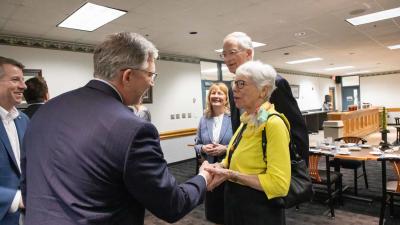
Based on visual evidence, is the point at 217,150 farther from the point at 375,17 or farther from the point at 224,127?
the point at 375,17

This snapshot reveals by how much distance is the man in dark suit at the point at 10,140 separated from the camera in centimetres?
150

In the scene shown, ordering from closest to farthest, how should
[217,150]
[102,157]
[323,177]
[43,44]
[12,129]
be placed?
[102,157], [12,129], [217,150], [323,177], [43,44]

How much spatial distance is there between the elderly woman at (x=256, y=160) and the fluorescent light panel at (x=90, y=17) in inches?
120

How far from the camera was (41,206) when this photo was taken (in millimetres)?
919

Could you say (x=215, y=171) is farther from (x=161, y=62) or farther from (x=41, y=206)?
(x=161, y=62)

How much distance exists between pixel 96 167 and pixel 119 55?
39cm

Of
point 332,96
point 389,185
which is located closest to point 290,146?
point 389,185

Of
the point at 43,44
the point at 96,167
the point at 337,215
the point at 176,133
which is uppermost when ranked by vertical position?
the point at 43,44

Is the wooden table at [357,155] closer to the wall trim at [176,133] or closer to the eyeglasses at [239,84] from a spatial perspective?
the eyeglasses at [239,84]

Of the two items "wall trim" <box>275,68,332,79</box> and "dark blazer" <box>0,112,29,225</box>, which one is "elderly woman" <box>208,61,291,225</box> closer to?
"dark blazer" <box>0,112,29,225</box>

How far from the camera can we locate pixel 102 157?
0.87 m

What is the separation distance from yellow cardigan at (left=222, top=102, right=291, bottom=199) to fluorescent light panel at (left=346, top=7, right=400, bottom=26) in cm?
460

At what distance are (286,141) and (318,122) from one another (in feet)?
40.4

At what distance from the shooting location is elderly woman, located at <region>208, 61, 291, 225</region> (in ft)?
4.21
